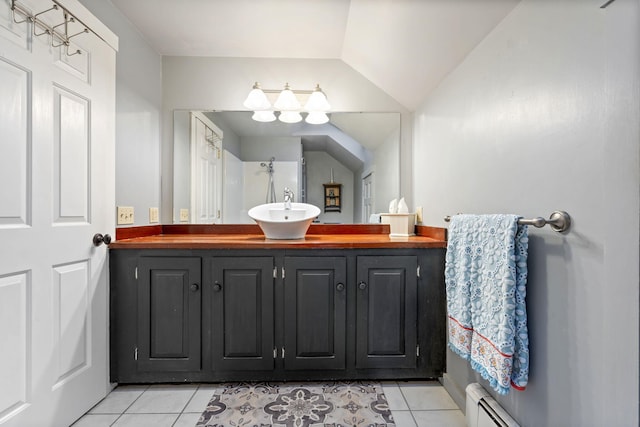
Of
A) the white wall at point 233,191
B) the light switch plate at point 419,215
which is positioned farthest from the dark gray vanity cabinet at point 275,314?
the white wall at point 233,191

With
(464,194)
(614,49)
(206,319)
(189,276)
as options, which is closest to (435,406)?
(464,194)

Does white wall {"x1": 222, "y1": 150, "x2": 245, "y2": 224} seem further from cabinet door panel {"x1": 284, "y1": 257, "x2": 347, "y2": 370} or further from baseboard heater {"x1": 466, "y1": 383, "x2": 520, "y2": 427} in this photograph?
baseboard heater {"x1": 466, "y1": 383, "x2": 520, "y2": 427}

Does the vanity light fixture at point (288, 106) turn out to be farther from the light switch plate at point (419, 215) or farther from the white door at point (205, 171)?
the light switch plate at point (419, 215)

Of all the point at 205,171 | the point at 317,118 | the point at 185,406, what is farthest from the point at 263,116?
the point at 185,406

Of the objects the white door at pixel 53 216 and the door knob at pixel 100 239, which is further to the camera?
the door knob at pixel 100 239

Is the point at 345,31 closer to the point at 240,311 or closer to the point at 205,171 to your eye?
the point at 205,171

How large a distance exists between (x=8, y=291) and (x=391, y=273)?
5.51 ft

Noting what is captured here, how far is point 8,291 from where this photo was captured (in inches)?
44.6

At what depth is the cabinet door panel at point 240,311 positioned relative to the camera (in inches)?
65.4

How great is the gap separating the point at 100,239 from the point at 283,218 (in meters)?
1.02

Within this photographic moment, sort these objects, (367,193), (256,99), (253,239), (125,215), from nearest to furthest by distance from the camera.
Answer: (125,215)
(253,239)
(256,99)
(367,193)

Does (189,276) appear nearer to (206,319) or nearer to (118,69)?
(206,319)

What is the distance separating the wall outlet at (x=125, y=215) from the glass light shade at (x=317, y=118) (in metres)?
1.35

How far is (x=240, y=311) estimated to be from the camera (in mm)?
1666
